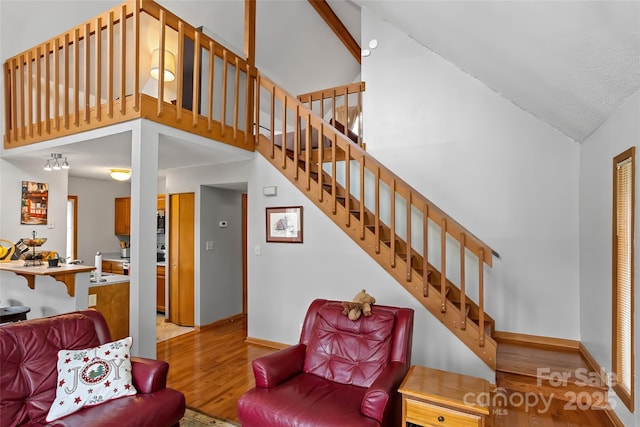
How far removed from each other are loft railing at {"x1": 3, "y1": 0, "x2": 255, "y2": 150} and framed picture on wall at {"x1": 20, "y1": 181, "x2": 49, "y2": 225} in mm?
626

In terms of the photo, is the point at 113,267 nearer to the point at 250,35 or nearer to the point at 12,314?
the point at 12,314

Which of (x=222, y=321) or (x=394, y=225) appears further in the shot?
(x=222, y=321)

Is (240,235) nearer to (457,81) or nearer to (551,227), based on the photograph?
(457,81)

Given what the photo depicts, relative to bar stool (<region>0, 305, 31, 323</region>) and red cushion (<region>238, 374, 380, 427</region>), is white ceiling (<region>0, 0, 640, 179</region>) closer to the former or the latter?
bar stool (<region>0, 305, 31, 323</region>)

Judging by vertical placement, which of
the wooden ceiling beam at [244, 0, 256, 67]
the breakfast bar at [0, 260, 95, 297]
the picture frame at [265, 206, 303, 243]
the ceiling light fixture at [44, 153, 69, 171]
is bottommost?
the breakfast bar at [0, 260, 95, 297]

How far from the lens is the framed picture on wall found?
14.6ft

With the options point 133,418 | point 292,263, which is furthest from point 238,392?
point 292,263

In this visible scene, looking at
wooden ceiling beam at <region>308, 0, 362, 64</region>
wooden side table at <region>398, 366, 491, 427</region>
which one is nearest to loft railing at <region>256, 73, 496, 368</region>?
wooden side table at <region>398, 366, 491, 427</region>

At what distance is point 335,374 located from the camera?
236cm

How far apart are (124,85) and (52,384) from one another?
2.33 m

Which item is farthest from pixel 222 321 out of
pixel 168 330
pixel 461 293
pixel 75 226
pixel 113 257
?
pixel 461 293

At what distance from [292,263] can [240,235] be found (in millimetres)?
1719

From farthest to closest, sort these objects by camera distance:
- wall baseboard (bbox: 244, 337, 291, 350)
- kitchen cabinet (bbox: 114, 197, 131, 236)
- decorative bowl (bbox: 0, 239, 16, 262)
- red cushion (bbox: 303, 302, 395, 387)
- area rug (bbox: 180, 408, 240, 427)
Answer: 1. kitchen cabinet (bbox: 114, 197, 131, 236)
2. wall baseboard (bbox: 244, 337, 291, 350)
3. decorative bowl (bbox: 0, 239, 16, 262)
4. area rug (bbox: 180, 408, 240, 427)
5. red cushion (bbox: 303, 302, 395, 387)

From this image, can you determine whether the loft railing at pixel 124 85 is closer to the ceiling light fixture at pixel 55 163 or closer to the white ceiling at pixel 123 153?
the white ceiling at pixel 123 153
